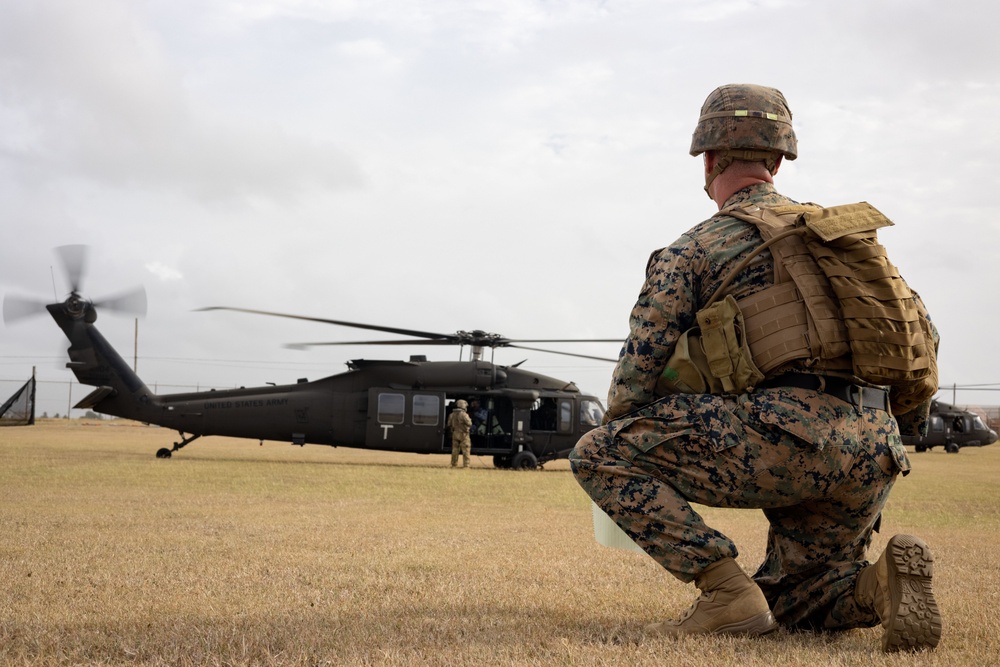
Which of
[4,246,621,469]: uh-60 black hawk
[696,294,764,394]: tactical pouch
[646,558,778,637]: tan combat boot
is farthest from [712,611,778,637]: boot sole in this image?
[4,246,621,469]: uh-60 black hawk

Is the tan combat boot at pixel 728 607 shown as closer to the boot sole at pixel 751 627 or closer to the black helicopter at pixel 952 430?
the boot sole at pixel 751 627

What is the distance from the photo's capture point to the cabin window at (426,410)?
1764cm

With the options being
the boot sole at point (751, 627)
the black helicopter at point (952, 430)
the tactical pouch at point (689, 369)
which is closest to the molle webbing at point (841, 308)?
the tactical pouch at point (689, 369)

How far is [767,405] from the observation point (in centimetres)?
311

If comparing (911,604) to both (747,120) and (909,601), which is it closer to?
(909,601)

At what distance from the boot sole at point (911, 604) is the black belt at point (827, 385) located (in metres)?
0.47

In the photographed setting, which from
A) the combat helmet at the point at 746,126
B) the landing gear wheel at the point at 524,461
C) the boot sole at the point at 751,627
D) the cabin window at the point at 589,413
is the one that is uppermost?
the combat helmet at the point at 746,126

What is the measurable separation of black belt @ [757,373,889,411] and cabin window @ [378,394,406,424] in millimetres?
14670

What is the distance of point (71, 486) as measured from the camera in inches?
393

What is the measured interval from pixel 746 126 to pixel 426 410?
1457 centimetres

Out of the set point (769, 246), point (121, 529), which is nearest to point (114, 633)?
point (769, 246)

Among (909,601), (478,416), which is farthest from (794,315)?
(478,416)

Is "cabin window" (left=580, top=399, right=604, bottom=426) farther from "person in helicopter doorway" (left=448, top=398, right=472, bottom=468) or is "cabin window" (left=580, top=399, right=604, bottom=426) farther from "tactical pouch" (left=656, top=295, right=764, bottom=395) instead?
"tactical pouch" (left=656, top=295, right=764, bottom=395)

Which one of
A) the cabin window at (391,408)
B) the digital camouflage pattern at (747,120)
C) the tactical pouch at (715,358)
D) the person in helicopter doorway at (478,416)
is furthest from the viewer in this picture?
the person in helicopter doorway at (478,416)
